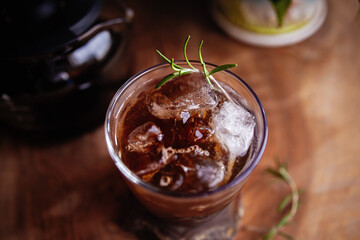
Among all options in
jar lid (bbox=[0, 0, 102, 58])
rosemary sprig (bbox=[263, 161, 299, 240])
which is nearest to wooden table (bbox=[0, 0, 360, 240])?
rosemary sprig (bbox=[263, 161, 299, 240])

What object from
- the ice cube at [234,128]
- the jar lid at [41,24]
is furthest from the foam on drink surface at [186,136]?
the jar lid at [41,24]

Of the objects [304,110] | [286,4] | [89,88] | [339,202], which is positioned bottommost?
[339,202]

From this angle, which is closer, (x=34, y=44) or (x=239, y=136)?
(x=239, y=136)

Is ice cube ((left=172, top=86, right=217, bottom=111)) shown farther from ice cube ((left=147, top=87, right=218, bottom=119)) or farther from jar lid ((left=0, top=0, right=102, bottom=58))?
jar lid ((left=0, top=0, right=102, bottom=58))

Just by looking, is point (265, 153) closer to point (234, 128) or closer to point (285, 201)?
point (285, 201)

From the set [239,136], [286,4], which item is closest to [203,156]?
[239,136]

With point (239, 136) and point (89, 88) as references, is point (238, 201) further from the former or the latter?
point (89, 88)
